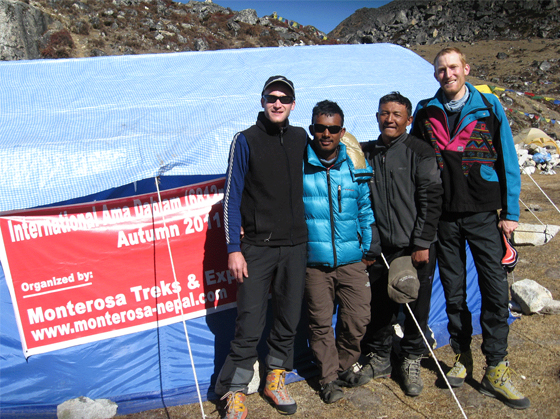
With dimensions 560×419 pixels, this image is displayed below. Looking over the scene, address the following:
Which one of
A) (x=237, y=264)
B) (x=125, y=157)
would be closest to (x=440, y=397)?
(x=237, y=264)

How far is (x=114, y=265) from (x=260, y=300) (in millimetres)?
1054

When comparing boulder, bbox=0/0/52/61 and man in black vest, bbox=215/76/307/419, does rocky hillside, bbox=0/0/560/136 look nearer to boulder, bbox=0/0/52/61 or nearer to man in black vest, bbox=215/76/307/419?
boulder, bbox=0/0/52/61

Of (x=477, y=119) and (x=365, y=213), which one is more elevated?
(x=477, y=119)

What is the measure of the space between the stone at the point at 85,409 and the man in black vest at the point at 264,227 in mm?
783

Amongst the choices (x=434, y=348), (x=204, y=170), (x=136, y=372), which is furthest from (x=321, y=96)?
(x=136, y=372)

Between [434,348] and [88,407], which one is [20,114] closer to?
[88,407]

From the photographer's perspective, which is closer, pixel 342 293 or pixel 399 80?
pixel 342 293

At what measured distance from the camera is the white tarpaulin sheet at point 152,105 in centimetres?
287

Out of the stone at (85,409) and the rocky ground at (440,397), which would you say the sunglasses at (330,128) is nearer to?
the rocky ground at (440,397)

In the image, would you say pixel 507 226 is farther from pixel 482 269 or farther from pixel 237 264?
pixel 237 264

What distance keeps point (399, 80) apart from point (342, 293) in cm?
257

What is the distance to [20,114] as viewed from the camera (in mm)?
3480

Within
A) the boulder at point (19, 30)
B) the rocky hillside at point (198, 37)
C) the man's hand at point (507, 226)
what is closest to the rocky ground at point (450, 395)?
the man's hand at point (507, 226)

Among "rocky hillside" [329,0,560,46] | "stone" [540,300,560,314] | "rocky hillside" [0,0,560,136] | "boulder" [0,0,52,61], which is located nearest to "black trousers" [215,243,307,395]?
"stone" [540,300,560,314]
